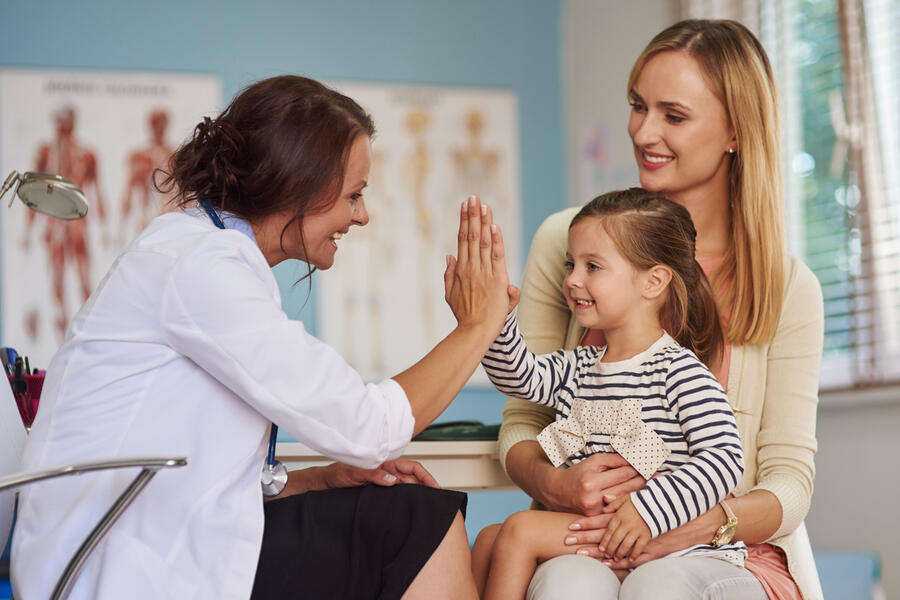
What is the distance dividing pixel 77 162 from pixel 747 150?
2.86 meters

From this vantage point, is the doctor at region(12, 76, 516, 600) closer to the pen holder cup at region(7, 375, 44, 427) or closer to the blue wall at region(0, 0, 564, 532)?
the pen holder cup at region(7, 375, 44, 427)

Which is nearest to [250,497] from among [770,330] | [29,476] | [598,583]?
[29,476]

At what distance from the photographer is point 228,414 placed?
1.24 meters

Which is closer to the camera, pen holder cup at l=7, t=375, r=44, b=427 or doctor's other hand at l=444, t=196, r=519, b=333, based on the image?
doctor's other hand at l=444, t=196, r=519, b=333

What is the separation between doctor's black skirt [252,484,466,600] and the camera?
1.30 metres

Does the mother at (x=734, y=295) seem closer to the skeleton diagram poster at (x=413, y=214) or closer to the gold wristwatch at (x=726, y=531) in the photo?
the gold wristwatch at (x=726, y=531)

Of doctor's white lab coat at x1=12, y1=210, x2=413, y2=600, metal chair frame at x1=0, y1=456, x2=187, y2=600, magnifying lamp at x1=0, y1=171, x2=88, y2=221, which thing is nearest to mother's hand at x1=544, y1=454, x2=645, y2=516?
doctor's white lab coat at x1=12, y1=210, x2=413, y2=600

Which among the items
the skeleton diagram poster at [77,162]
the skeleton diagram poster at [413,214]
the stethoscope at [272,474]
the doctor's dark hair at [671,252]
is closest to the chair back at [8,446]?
the stethoscope at [272,474]

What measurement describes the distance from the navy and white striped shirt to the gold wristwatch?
0.11 ft

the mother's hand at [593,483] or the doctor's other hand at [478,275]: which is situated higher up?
the doctor's other hand at [478,275]

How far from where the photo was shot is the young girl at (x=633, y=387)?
1.44 meters

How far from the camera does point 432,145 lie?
417 centimetres

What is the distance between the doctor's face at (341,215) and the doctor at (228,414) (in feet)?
0.11

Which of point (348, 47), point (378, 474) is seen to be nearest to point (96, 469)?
point (378, 474)
